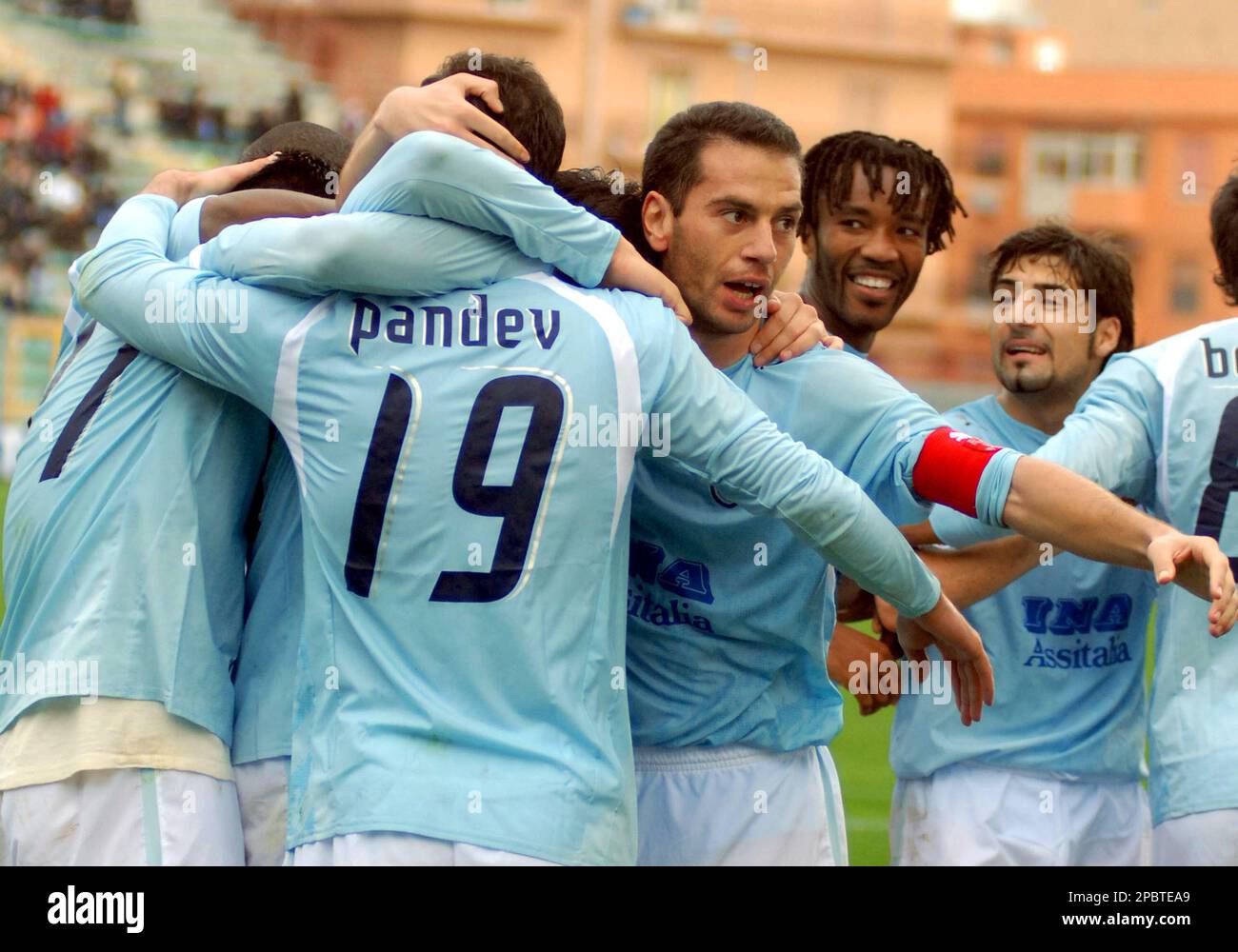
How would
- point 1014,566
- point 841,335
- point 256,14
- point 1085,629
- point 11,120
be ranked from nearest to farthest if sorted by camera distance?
point 1014,566 → point 1085,629 → point 841,335 → point 11,120 → point 256,14

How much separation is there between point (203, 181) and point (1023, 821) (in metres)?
2.70

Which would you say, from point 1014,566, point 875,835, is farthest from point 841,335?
point 875,835

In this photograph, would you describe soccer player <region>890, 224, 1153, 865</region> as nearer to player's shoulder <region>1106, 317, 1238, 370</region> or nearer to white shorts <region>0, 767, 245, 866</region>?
player's shoulder <region>1106, 317, 1238, 370</region>

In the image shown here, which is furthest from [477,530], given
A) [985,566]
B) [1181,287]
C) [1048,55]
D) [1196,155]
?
[1048,55]

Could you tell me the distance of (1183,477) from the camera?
390 centimetres

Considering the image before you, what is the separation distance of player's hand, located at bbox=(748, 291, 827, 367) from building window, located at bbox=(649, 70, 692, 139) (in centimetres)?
4320

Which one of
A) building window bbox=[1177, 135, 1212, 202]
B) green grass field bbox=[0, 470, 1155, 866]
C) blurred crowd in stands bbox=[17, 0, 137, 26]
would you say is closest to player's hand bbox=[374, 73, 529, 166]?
green grass field bbox=[0, 470, 1155, 866]

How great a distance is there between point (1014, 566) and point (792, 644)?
0.76 metres

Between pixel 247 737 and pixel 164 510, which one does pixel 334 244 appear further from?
pixel 247 737

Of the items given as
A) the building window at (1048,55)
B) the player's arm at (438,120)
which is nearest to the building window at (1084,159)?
the building window at (1048,55)

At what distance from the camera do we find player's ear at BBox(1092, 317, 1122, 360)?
15.8 ft

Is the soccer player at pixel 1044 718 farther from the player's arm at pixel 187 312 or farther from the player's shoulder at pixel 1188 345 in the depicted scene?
the player's arm at pixel 187 312

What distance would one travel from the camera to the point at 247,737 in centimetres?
Result: 361
